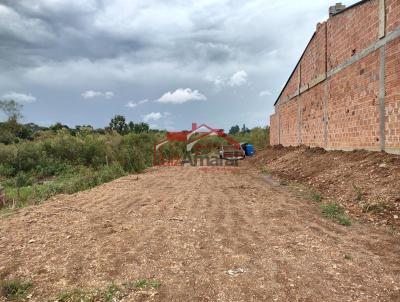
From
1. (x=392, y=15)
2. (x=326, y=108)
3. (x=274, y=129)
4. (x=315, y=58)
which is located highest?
(x=315, y=58)

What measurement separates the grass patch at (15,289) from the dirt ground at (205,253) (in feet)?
0.25

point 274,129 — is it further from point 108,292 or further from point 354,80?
point 108,292

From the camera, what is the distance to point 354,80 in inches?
340

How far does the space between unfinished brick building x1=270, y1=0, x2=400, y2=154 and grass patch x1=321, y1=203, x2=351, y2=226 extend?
2.38 metres

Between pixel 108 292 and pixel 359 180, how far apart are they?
5.76 meters

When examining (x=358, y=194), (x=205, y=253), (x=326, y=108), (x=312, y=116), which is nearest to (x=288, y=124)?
(x=312, y=116)

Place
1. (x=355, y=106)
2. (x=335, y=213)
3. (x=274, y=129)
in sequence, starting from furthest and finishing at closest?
(x=274, y=129) < (x=355, y=106) < (x=335, y=213)

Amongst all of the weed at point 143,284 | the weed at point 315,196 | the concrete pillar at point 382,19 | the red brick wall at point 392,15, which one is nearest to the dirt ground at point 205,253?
the weed at point 143,284

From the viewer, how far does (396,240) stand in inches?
147

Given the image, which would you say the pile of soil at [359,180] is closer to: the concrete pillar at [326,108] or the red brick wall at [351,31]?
the concrete pillar at [326,108]

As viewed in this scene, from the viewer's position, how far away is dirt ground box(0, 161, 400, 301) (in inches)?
102

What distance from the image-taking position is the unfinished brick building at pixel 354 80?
6.85 meters

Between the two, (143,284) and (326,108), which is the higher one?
(326,108)

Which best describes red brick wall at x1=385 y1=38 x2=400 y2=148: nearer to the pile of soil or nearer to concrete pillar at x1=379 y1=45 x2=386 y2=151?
concrete pillar at x1=379 y1=45 x2=386 y2=151
